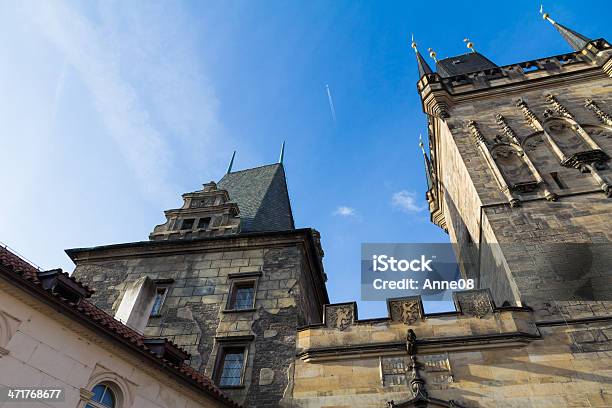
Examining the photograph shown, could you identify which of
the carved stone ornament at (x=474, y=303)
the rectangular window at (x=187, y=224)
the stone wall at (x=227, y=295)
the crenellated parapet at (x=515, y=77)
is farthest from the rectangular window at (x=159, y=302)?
the crenellated parapet at (x=515, y=77)

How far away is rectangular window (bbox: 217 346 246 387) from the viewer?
375 inches

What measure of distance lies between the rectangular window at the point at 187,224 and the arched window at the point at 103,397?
27.0 ft

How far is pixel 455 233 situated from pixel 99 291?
50.1 ft

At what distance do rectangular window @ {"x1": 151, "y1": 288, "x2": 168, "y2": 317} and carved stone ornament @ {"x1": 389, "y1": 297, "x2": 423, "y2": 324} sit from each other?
6.30 meters

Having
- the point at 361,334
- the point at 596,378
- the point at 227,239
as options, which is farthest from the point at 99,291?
the point at 596,378

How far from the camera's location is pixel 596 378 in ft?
25.2

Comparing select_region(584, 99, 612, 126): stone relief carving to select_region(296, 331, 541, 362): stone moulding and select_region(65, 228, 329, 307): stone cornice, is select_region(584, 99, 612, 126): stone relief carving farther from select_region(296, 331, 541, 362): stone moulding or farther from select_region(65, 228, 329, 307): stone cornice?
select_region(65, 228, 329, 307): stone cornice

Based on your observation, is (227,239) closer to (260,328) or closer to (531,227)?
(260,328)

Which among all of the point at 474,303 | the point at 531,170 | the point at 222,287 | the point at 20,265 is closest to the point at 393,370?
the point at 474,303

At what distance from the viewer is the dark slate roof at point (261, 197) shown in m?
14.9

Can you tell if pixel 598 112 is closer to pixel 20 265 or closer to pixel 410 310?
pixel 410 310

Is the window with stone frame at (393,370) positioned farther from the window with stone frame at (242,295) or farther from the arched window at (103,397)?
the arched window at (103,397)

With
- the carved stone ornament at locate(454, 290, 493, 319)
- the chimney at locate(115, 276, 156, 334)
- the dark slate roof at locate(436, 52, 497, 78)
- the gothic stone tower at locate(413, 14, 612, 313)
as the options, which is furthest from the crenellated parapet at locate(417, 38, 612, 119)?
the chimney at locate(115, 276, 156, 334)

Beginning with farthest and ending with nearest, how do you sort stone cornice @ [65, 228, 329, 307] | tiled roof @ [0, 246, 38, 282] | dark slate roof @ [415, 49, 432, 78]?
1. dark slate roof @ [415, 49, 432, 78]
2. stone cornice @ [65, 228, 329, 307]
3. tiled roof @ [0, 246, 38, 282]
